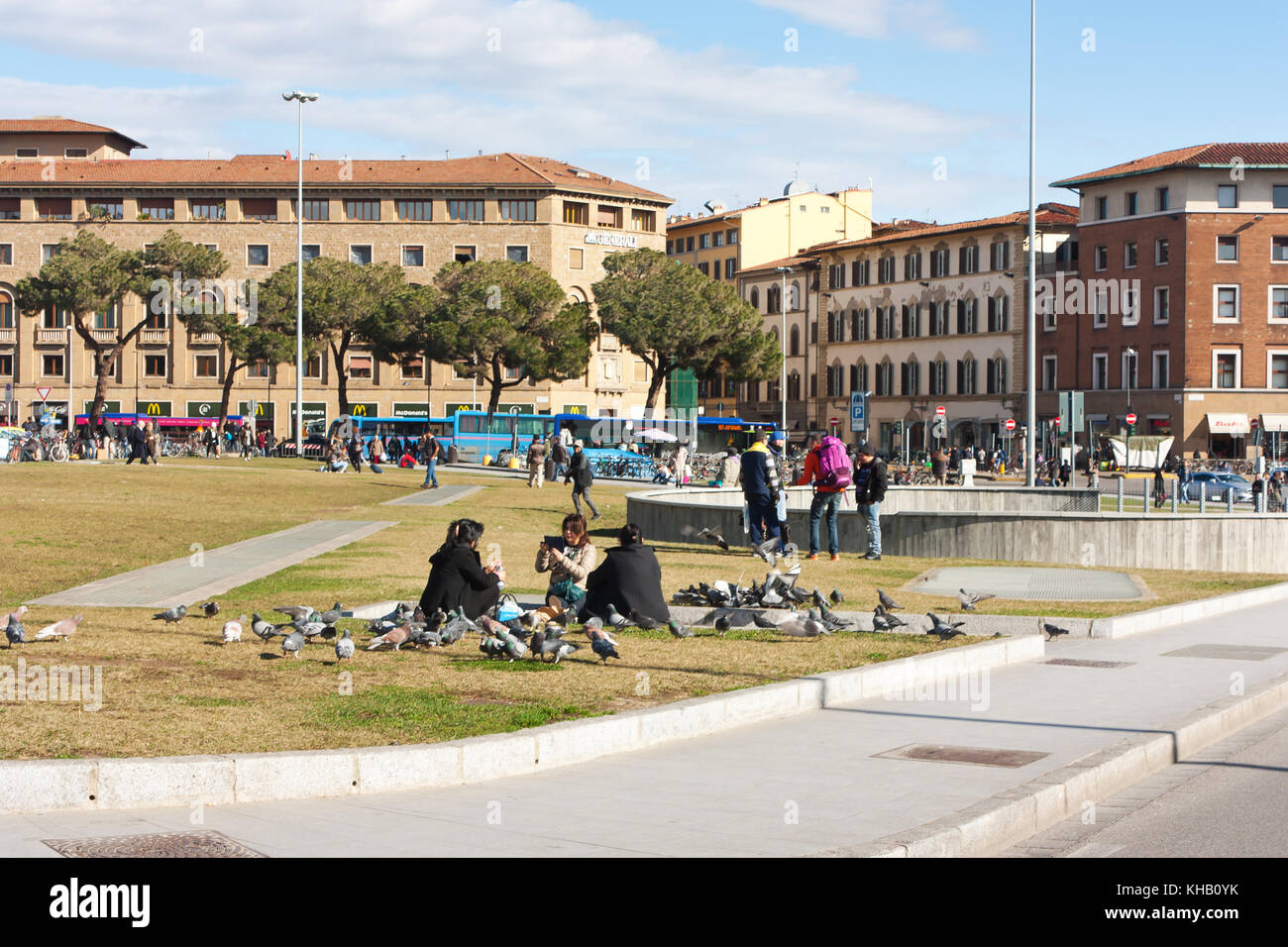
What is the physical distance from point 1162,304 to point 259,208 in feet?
184

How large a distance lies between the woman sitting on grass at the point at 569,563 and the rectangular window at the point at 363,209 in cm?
8412

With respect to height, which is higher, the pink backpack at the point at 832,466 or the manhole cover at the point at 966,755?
the pink backpack at the point at 832,466

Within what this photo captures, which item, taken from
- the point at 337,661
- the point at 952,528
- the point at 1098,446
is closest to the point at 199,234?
the point at 1098,446

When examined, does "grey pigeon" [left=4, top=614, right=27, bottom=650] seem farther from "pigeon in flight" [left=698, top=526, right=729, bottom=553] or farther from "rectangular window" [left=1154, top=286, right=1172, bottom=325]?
"rectangular window" [left=1154, top=286, right=1172, bottom=325]

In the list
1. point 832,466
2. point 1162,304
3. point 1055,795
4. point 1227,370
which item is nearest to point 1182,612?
point 832,466

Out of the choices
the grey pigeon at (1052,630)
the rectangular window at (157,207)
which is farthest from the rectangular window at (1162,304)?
the grey pigeon at (1052,630)

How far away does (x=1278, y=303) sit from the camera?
75312 mm

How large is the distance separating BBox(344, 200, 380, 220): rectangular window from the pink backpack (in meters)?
78.2

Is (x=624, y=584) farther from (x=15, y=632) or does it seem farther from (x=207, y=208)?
(x=207, y=208)

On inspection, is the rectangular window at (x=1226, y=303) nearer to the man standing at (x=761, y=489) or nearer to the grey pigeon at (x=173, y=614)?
the man standing at (x=761, y=489)


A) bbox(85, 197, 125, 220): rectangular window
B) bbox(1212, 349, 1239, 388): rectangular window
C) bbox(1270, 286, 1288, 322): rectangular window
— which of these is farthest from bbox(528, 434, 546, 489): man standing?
bbox(85, 197, 125, 220): rectangular window

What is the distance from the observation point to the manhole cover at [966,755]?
841 centimetres

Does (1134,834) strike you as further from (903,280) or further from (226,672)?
(903,280)

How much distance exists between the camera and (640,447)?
70.0 metres
